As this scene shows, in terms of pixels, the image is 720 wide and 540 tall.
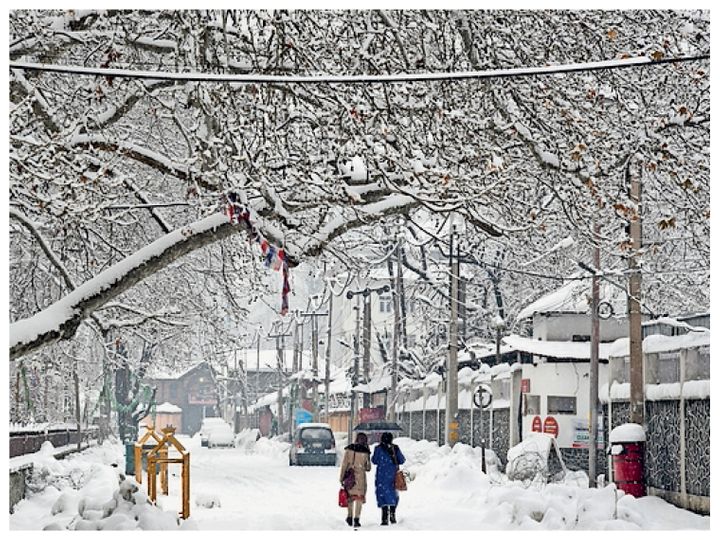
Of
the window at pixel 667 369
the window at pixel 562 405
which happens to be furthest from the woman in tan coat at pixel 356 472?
the window at pixel 562 405

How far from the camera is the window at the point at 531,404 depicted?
2978 centimetres

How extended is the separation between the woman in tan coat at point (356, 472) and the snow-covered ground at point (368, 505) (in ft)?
0.87

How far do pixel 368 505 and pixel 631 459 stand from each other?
502cm

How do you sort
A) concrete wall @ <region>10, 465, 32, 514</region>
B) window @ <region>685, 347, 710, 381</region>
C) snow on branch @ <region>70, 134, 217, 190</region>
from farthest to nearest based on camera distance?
concrete wall @ <region>10, 465, 32, 514</region>
window @ <region>685, 347, 710, 381</region>
snow on branch @ <region>70, 134, 217, 190</region>

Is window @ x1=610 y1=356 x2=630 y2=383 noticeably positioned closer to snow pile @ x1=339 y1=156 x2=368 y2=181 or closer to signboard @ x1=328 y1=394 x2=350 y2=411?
snow pile @ x1=339 y1=156 x2=368 y2=181

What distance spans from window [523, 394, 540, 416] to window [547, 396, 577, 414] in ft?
1.23

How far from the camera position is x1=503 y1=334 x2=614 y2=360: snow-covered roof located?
97.1 ft

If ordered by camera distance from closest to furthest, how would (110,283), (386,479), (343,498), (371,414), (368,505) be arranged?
(110,283) → (343,498) → (386,479) → (368,505) → (371,414)

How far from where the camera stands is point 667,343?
68.5 ft

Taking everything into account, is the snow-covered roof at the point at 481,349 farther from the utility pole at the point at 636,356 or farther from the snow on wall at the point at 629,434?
the snow on wall at the point at 629,434

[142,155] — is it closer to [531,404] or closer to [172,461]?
[172,461]

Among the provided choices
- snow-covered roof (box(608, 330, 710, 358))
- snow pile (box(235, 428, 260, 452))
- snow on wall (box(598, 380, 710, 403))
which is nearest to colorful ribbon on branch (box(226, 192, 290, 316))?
snow on wall (box(598, 380, 710, 403))

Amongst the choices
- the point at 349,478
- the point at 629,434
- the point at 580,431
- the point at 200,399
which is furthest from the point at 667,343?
the point at 200,399

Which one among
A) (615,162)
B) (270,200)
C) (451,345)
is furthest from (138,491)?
(451,345)
